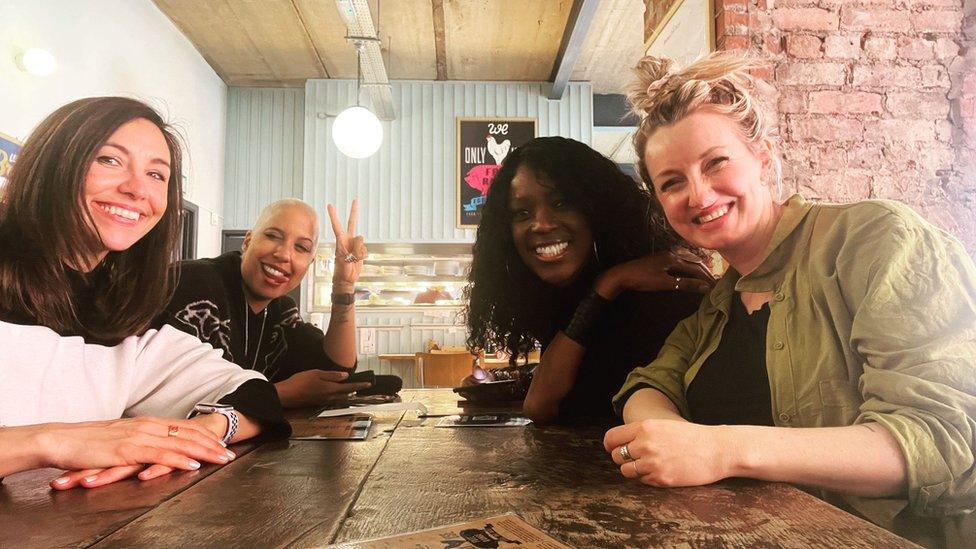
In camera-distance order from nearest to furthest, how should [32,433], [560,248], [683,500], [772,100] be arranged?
[683,500], [32,433], [560,248], [772,100]

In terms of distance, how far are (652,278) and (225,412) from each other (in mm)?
1153

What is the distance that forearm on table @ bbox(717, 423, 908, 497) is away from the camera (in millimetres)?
889

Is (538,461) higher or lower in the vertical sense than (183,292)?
lower

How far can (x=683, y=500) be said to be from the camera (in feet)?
2.75

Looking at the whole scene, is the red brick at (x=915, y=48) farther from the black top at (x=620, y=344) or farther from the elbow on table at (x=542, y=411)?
the elbow on table at (x=542, y=411)

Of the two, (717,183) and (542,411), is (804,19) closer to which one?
(717,183)

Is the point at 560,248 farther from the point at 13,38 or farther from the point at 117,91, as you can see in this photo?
the point at 117,91

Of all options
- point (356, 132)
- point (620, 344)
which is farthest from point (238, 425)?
point (356, 132)

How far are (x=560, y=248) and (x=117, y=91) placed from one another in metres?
4.38

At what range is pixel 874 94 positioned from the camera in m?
2.37

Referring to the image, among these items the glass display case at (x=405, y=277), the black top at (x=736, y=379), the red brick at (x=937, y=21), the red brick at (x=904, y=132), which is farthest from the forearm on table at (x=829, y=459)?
the glass display case at (x=405, y=277)

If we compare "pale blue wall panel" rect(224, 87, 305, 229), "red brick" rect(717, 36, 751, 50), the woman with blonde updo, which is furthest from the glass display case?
the woman with blonde updo

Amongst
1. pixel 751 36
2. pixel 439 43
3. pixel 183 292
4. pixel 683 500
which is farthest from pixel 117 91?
pixel 683 500

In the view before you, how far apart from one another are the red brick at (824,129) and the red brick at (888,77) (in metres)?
0.18
